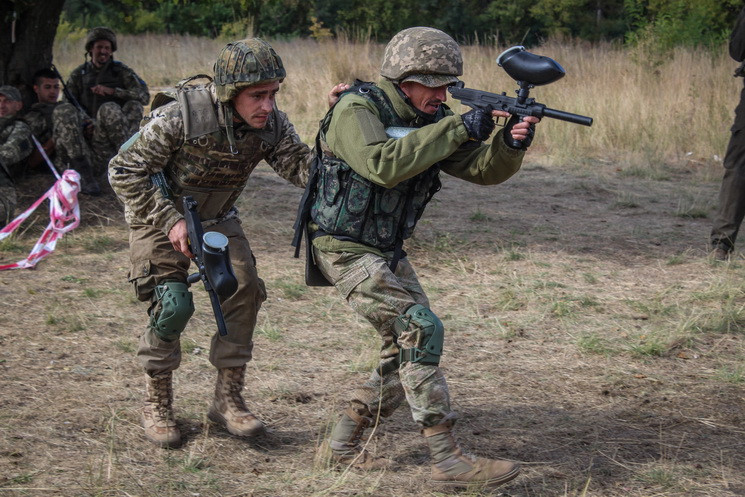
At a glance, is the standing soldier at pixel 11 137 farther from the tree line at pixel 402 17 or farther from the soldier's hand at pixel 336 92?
the tree line at pixel 402 17

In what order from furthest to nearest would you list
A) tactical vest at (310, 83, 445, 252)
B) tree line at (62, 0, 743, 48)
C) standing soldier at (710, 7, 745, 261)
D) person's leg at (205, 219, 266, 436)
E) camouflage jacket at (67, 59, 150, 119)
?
1. tree line at (62, 0, 743, 48)
2. camouflage jacket at (67, 59, 150, 119)
3. standing soldier at (710, 7, 745, 261)
4. person's leg at (205, 219, 266, 436)
5. tactical vest at (310, 83, 445, 252)

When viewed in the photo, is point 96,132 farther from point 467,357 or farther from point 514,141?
point 514,141

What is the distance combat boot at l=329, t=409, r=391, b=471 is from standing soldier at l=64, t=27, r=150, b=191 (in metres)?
5.46

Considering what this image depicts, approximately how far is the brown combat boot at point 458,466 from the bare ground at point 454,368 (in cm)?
12

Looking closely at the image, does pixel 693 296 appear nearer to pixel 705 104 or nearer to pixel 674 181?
pixel 674 181

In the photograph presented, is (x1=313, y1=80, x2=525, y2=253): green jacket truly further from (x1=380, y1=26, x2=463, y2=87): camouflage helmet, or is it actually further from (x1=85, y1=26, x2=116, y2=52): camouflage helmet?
(x1=85, y1=26, x2=116, y2=52): camouflage helmet

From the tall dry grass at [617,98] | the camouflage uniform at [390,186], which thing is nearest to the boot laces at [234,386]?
the camouflage uniform at [390,186]

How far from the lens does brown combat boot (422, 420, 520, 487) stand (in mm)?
3295

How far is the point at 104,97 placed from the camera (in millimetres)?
8664

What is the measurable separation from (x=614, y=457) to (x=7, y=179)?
576 centimetres

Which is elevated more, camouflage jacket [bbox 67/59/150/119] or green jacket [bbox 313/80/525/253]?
green jacket [bbox 313/80/525/253]

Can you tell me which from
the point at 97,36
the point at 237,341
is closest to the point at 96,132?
the point at 97,36

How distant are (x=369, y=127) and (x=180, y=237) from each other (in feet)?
3.01

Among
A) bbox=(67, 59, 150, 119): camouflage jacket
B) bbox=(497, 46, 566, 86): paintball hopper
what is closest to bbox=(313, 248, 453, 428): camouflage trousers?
bbox=(497, 46, 566, 86): paintball hopper
